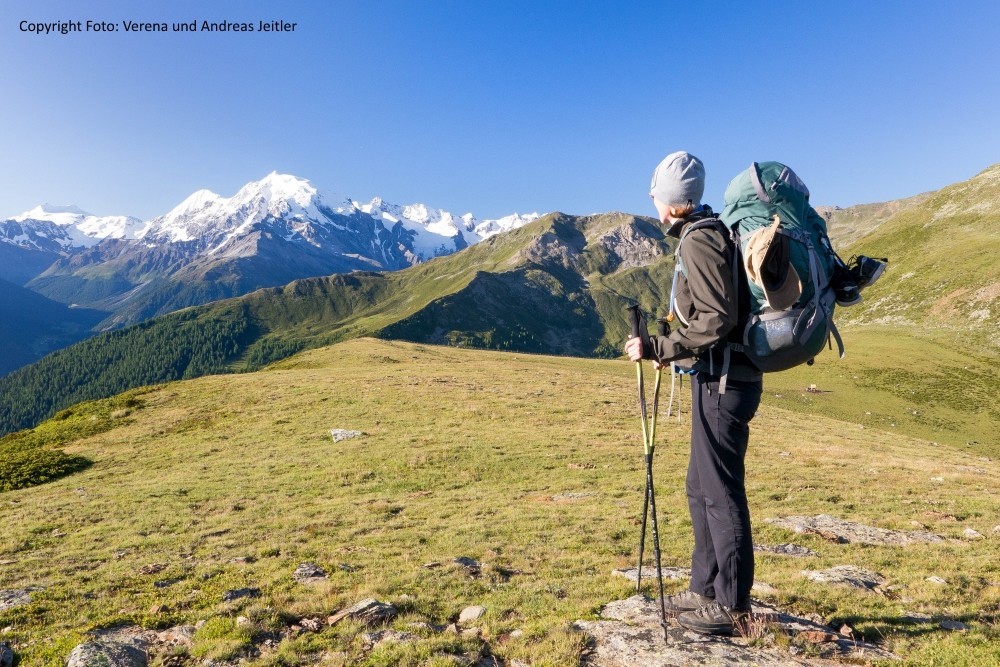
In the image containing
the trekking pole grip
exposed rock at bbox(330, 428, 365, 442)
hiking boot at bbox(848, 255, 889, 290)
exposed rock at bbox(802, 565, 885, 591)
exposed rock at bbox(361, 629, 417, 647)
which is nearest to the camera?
hiking boot at bbox(848, 255, 889, 290)

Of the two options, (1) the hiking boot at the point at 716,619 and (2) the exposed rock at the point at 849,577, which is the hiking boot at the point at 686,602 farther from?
(2) the exposed rock at the point at 849,577

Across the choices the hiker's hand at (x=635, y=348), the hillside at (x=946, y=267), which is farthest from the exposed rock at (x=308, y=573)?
the hillside at (x=946, y=267)

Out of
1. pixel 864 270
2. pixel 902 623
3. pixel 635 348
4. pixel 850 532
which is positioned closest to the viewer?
pixel 635 348

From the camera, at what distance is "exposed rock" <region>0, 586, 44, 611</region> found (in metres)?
9.13

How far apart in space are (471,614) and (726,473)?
449 centimetres

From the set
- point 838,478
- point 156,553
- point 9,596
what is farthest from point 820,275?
point 838,478

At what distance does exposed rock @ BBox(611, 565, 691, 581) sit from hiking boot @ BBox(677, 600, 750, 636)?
2684 mm

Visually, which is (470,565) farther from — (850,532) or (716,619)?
(850,532)

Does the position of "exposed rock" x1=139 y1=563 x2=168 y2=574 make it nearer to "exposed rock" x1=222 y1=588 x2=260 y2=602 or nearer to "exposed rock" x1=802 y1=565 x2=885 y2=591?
"exposed rock" x1=222 y1=588 x2=260 y2=602

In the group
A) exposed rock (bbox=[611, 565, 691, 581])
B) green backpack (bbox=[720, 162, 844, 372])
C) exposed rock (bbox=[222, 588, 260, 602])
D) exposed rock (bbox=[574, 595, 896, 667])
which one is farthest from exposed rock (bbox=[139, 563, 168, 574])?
green backpack (bbox=[720, 162, 844, 372])

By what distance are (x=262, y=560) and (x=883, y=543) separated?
14.1 m

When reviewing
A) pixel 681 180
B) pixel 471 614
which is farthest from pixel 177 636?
pixel 681 180

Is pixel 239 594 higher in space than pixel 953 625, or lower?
higher

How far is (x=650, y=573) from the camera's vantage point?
9469mm
